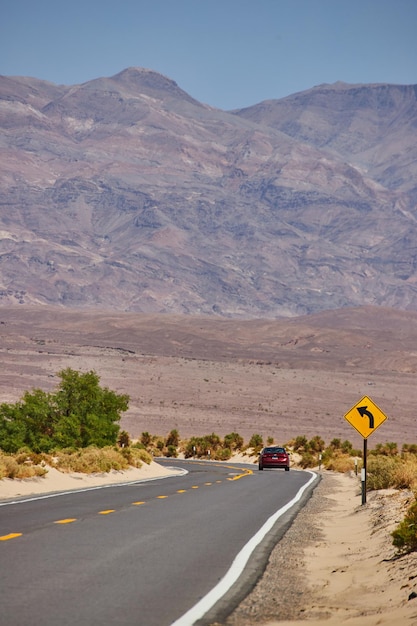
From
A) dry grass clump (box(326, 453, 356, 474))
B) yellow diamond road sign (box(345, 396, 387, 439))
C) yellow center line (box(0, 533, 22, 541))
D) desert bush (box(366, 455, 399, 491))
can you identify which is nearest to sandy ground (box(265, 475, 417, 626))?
yellow diamond road sign (box(345, 396, 387, 439))

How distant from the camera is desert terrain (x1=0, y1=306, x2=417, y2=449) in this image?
89.1 m

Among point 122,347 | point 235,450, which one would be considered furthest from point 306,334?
point 235,450

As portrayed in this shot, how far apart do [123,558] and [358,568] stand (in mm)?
2877

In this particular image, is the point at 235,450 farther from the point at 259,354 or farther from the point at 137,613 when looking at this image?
the point at 259,354

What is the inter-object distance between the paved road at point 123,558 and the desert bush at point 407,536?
5.51 ft

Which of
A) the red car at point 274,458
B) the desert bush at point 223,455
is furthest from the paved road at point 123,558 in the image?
the desert bush at point 223,455

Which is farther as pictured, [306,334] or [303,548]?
[306,334]

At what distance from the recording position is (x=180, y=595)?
8.86 meters

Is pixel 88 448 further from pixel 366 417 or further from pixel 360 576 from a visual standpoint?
pixel 360 576

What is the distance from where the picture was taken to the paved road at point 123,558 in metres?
7.92

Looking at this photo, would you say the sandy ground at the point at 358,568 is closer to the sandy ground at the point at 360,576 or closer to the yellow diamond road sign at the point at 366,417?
the sandy ground at the point at 360,576

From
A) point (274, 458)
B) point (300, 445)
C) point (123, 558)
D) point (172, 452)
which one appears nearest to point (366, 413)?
point (123, 558)

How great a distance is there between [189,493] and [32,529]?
10.3 metres

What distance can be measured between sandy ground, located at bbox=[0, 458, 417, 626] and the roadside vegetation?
72 centimetres
